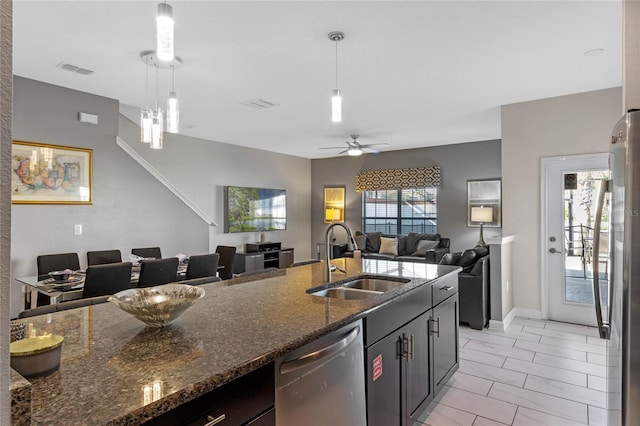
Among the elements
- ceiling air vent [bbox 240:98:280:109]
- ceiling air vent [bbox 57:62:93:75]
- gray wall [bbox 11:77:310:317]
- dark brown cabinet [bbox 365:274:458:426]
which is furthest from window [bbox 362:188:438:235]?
ceiling air vent [bbox 57:62:93:75]

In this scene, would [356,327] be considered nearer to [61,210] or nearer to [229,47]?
[229,47]

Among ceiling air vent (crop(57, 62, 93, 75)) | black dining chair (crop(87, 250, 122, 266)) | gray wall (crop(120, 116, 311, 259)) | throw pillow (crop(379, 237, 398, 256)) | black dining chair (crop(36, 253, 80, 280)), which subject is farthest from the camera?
throw pillow (crop(379, 237, 398, 256))

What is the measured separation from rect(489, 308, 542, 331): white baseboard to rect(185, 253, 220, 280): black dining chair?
328 cm

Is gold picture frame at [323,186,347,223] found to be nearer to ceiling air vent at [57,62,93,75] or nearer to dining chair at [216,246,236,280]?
dining chair at [216,246,236,280]

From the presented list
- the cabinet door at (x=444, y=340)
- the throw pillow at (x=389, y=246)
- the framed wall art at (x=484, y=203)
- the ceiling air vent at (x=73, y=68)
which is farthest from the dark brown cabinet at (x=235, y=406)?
the framed wall art at (x=484, y=203)

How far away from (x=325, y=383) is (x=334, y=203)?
7.72 m

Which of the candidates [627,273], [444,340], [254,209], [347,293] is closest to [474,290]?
[444,340]

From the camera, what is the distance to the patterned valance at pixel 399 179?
7.73 metres

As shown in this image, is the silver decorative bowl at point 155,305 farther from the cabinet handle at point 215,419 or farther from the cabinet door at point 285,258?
the cabinet door at point 285,258

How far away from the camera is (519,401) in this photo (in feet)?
8.72

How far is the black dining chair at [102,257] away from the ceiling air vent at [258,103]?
2.42 m

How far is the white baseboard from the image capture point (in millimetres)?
4230

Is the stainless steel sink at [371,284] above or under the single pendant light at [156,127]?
under

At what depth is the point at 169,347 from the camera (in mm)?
1194
